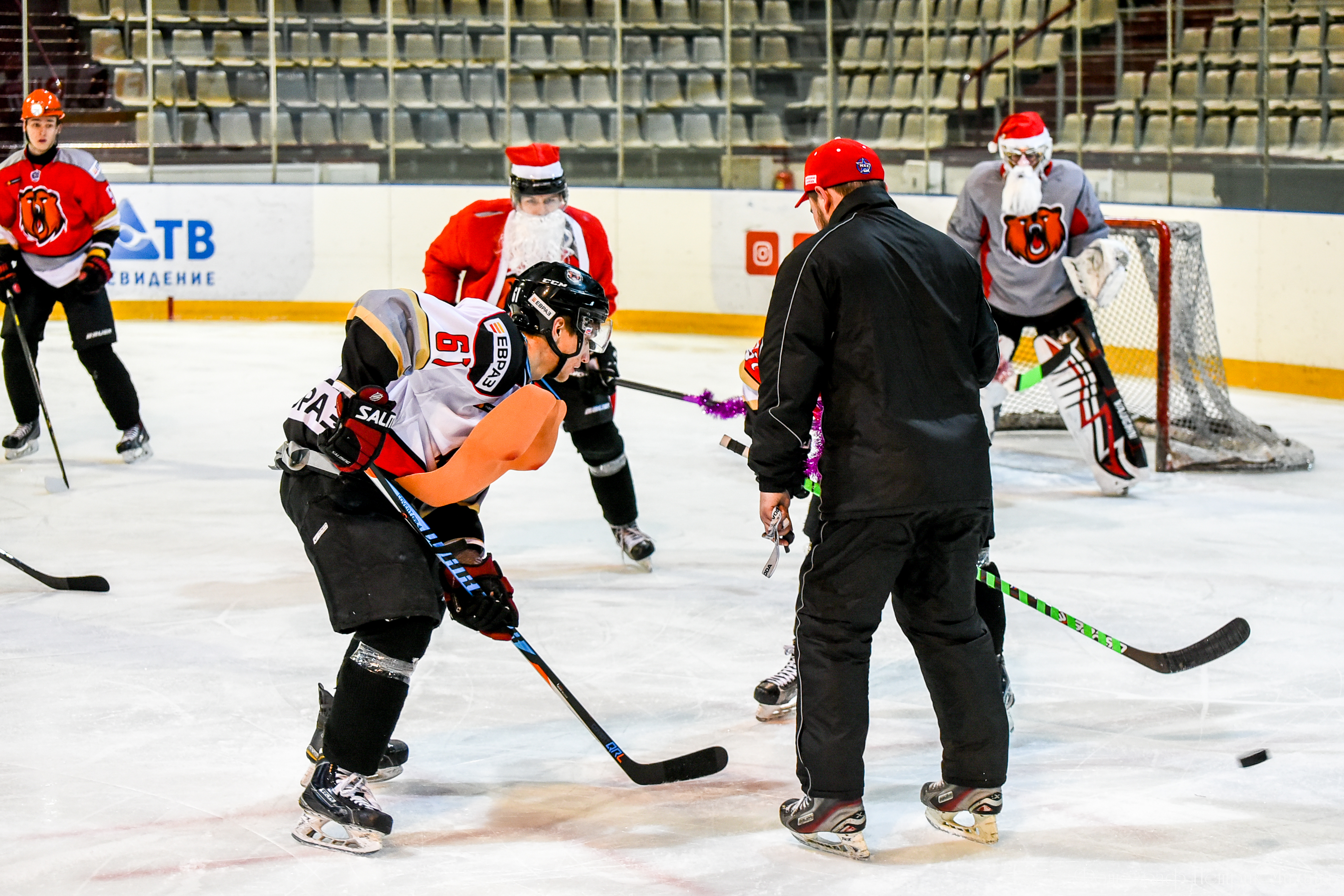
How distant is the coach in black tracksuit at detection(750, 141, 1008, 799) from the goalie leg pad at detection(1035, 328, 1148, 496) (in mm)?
2676

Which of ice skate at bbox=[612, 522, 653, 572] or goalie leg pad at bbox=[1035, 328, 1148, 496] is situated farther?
goalie leg pad at bbox=[1035, 328, 1148, 496]

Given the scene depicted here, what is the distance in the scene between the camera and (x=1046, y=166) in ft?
16.3

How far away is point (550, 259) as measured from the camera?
4.07m

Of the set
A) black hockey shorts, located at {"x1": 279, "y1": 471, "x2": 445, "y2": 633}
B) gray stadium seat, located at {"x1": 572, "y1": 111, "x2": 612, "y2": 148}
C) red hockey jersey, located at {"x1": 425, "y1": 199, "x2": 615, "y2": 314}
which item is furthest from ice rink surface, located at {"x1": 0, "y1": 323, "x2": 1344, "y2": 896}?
gray stadium seat, located at {"x1": 572, "y1": 111, "x2": 612, "y2": 148}

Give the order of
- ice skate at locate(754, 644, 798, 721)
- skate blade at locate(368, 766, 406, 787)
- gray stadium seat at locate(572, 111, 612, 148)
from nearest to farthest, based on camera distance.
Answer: skate blade at locate(368, 766, 406, 787) < ice skate at locate(754, 644, 798, 721) < gray stadium seat at locate(572, 111, 612, 148)

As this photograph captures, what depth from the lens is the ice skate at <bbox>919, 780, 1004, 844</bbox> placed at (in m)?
2.52

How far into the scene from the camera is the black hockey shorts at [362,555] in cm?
239

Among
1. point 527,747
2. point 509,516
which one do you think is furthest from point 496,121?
point 527,747

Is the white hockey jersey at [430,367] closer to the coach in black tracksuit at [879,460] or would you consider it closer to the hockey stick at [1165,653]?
the coach in black tracksuit at [879,460]

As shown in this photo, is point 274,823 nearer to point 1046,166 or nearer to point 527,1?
point 1046,166

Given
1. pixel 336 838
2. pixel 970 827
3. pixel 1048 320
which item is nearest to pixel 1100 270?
pixel 1048 320

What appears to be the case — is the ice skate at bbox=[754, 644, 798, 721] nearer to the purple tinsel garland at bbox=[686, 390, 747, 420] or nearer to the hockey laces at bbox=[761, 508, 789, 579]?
the hockey laces at bbox=[761, 508, 789, 579]

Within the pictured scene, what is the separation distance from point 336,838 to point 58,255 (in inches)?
141

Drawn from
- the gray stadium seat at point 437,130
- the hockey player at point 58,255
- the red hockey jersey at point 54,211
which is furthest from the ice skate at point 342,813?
the gray stadium seat at point 437,130
